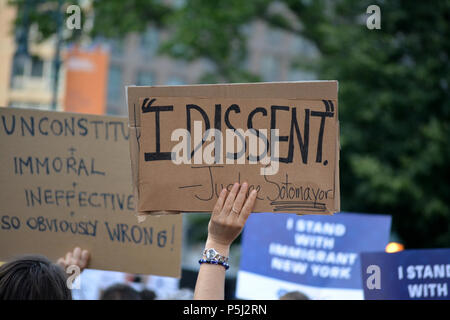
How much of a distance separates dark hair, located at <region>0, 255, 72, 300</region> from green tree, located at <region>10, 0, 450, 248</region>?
8281mm

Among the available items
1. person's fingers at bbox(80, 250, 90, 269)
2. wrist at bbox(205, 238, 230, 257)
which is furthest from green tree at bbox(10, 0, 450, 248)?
wrist at bbox(205, 238, 230, 257)

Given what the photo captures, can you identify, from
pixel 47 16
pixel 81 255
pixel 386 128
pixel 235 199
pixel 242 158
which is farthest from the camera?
pixel 47 16

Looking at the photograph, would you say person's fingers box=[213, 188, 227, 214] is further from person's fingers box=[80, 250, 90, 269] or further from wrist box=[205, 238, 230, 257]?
person's fingers box=[80, 250, 90, 269]

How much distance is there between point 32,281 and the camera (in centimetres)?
188

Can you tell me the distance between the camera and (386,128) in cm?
1073

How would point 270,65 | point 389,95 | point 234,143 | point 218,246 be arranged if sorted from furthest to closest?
point 270,65 → point 389,95 → point 234,143 → point 218,246

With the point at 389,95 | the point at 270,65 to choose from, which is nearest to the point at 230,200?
the point at 389,95

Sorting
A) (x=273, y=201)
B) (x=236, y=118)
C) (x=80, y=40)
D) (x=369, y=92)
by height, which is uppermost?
(x=80, y=40)

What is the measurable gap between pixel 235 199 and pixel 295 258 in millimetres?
2013

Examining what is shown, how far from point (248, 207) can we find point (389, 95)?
28.3 feet

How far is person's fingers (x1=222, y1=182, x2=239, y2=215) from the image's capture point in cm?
214

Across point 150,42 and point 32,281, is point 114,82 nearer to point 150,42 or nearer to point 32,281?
point 150,42

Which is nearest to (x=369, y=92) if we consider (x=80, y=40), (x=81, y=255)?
(x=80, y=40)

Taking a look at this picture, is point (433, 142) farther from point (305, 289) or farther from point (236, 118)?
point (236, 118)
